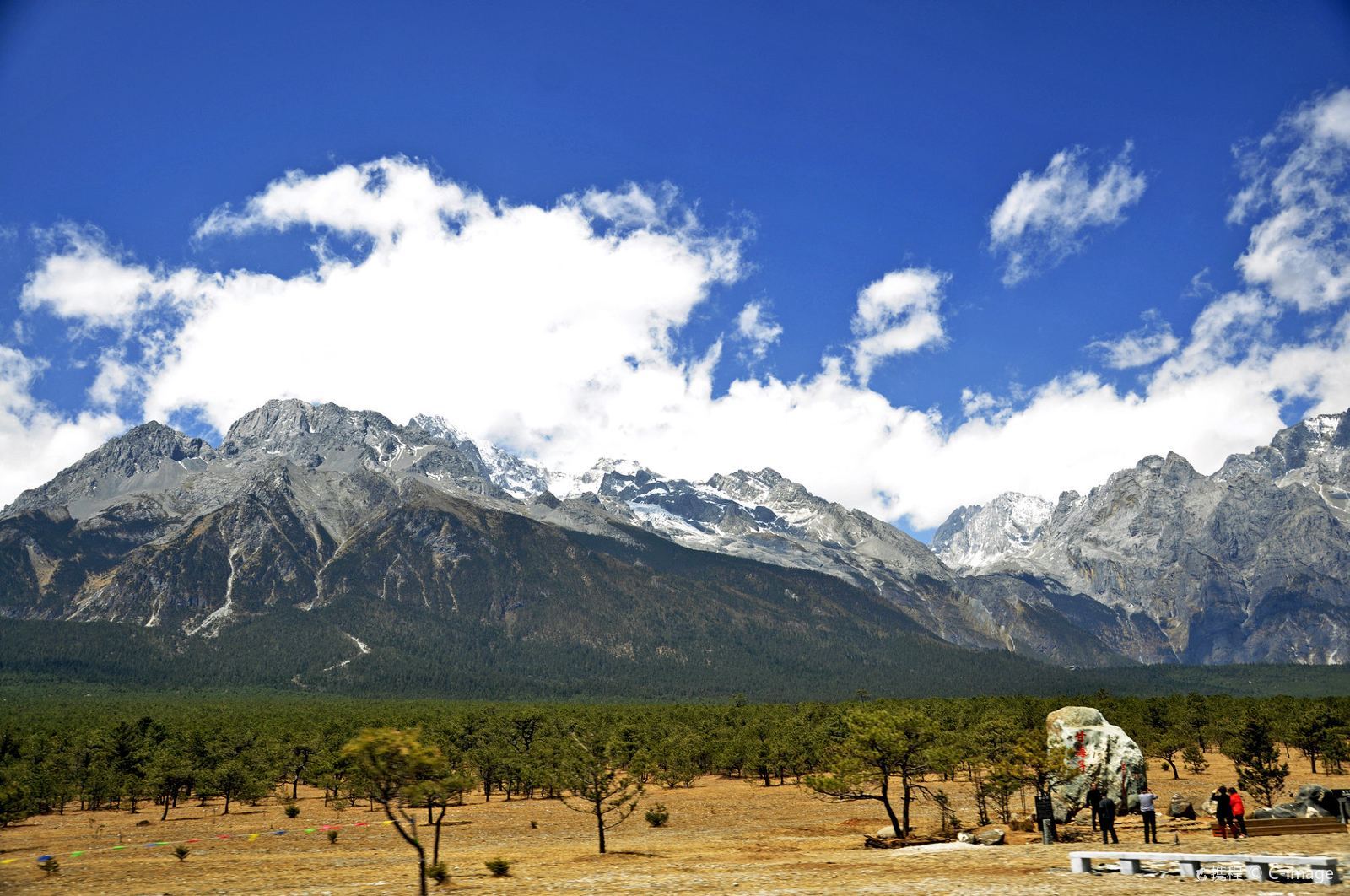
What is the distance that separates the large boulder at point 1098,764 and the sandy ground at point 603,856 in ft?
6.98

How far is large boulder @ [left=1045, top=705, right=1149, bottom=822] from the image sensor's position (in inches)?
2223

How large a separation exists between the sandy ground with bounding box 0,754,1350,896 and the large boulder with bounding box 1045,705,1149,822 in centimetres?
213

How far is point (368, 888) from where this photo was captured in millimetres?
36719

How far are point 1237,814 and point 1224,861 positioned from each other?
497 inches

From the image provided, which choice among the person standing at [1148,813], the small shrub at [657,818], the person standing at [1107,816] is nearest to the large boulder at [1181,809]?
the person standing at [1107,816]

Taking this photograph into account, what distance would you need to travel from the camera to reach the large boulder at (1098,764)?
56469mm

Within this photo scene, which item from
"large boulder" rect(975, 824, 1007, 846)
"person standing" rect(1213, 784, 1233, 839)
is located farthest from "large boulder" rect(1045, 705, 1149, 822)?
"person standing" rect(1213, 784, 1233, 839)

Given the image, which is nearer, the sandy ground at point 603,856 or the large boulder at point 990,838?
the sandy ground at point 603,856

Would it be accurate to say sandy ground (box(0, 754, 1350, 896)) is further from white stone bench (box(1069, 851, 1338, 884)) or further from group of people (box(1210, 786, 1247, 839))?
group of people (box(1210, 786, 1247, 839))

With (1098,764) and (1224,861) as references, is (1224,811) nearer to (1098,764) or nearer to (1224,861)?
(1224,861)

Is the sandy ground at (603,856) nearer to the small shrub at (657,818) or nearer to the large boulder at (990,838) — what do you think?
the large boulder at (990,838)

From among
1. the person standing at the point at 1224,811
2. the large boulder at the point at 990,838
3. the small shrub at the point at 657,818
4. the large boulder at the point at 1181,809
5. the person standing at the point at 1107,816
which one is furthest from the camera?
the small shrub at the point at 657,818

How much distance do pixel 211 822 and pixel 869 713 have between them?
68552 millimetres

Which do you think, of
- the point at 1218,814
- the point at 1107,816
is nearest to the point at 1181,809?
the point at 1107,816
